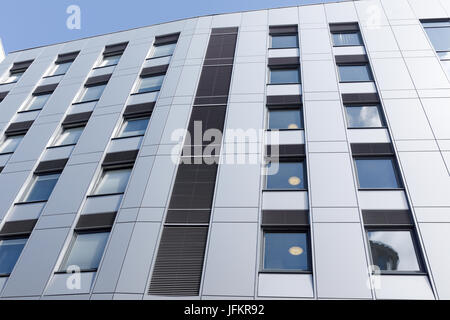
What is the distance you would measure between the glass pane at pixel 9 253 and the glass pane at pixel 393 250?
43.1ft

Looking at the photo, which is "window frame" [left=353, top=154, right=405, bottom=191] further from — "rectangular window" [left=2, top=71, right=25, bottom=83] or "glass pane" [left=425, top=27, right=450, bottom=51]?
"rectangular window" [left=2, top=71, right=25, bottom=83]

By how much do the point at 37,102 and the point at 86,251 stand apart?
42.5 ft

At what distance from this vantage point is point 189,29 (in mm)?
25562

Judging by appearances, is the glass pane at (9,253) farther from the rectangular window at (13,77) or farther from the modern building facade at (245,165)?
the rectangular window at (13,77)

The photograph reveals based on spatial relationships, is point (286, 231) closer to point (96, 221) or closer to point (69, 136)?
point (96, 221)

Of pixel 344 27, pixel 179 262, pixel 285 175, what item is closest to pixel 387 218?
pixel 285 175

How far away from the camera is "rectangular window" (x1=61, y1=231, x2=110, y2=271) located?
45.6ft

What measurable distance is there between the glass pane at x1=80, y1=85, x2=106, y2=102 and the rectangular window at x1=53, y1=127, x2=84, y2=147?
254cm

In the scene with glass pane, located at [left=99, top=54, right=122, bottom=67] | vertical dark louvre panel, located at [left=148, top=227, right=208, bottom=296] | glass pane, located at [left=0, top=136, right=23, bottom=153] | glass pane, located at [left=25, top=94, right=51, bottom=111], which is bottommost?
vertical dark louvre panel, located at [left=148, top=227, right=208, bottom=296]

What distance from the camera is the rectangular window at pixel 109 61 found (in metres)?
25.1

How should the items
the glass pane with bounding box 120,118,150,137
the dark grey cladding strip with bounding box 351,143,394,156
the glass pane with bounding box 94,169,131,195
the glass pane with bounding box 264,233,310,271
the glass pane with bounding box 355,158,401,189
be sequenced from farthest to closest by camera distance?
the glass pane with bounding box 120,118,150,137, the glass pane with bounding box 94,169,131,195, the dark grey cladding strip with bounding box 351,143,394,156, the glass pane with bounding box 355,158,401,189, the glass pane with bounding box 264,233,310,271

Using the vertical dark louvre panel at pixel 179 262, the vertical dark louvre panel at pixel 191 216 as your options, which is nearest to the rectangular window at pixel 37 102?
the vertical dark louvre panel at pixel 191 216

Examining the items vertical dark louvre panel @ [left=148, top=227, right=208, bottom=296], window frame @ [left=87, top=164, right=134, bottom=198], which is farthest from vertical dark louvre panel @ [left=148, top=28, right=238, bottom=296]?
window frame @ [left=87, top=164, right=134, bottom=198]

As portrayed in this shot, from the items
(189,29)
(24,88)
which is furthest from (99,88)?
(189,29)
